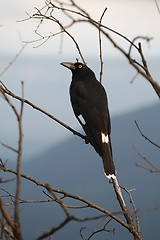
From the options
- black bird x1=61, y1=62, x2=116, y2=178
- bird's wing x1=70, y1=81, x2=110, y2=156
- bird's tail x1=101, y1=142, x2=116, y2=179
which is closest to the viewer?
bird's tail x1=101, y1=142, x2=116, y2=179

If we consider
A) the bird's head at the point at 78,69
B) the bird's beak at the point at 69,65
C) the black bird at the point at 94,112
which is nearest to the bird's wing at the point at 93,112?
the black bird at the point at 94,112

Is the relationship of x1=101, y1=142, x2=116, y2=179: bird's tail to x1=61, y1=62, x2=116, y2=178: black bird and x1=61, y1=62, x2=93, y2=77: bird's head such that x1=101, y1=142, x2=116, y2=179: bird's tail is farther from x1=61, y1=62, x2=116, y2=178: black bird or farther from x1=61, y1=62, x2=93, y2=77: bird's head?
x1=61, y1=62, x2=93, y2=77: bird's head

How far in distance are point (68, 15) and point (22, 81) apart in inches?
30.0

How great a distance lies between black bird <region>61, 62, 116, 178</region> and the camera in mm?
4547

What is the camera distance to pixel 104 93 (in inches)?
197

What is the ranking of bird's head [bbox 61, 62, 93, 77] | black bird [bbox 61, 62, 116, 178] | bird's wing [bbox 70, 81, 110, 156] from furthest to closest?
bird's head [bbox 61, 62, 93, 77], bird's wing [bbox 70, 81, 110, 156], black bird [bbox 61, 62, 116, 178]

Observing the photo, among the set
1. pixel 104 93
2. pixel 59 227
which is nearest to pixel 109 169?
pixel 104 93

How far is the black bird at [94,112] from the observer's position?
455cm

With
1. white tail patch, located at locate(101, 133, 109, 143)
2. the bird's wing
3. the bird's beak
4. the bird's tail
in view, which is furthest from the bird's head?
the bird's tail

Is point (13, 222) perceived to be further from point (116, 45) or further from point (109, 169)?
point (109, 169)

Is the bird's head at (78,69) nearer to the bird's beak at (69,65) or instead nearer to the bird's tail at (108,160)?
the bird's beak at (69,65)

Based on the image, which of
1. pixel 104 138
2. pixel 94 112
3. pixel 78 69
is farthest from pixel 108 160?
pixel 78 69

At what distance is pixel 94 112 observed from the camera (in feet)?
15.9

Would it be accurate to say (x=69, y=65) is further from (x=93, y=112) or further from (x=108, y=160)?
(x=108, y=160)
